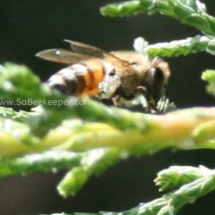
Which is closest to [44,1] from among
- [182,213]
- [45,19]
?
[45,19]

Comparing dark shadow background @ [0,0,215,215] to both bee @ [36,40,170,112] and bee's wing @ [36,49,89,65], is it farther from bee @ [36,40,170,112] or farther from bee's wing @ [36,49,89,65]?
bee's wing @ [36,49,89,65]

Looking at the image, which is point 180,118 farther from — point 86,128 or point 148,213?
point 148,213

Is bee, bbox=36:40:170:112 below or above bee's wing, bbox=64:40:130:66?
below

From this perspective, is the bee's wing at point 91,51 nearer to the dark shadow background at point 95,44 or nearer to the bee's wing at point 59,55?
the bee's wing at point 59,55

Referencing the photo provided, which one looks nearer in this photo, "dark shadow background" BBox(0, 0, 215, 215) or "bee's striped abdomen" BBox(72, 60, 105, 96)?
"bee's striped abdomen" BBox(72, 60, 105, 96)

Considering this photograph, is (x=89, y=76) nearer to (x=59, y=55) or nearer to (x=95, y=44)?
(x=59, y=55)

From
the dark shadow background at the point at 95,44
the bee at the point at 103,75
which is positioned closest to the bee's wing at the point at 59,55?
the bee at the point at 103,75

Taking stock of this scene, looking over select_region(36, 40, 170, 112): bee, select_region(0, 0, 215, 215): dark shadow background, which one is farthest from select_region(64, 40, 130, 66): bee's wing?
select_region(0, 0, 215, 215): dark shadow background
